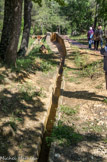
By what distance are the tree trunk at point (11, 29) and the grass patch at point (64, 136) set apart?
15.3 ft

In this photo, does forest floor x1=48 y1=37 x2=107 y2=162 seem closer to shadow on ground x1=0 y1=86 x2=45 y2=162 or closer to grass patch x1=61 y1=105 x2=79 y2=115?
grass patch x1=61 y1=105 x2=79 y2=115

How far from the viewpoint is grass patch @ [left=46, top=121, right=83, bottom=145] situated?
526 cm

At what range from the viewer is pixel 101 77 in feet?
33.8

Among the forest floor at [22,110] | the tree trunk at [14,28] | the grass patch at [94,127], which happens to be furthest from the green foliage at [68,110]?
the tree trunk at [14,28]

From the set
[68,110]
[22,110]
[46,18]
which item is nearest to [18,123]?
[22,110]

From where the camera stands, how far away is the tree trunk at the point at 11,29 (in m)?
8.98

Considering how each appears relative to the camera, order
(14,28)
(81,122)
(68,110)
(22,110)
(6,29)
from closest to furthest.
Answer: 1. (81,122)
2. (22,110)
3. (68,110)
4. (14,28)
5. (6,29)

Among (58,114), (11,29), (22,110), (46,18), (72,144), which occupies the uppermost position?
(46,18)

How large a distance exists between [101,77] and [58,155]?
615 cm

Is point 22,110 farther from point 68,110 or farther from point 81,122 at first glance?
point 81,122

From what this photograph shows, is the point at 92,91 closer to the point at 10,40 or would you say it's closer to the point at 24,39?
the point at 10,40

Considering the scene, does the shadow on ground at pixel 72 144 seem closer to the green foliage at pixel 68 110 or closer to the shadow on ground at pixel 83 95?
the green foliage at pixel 68 110

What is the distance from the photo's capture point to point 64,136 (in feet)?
17.9

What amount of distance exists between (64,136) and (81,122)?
1.03 metres
